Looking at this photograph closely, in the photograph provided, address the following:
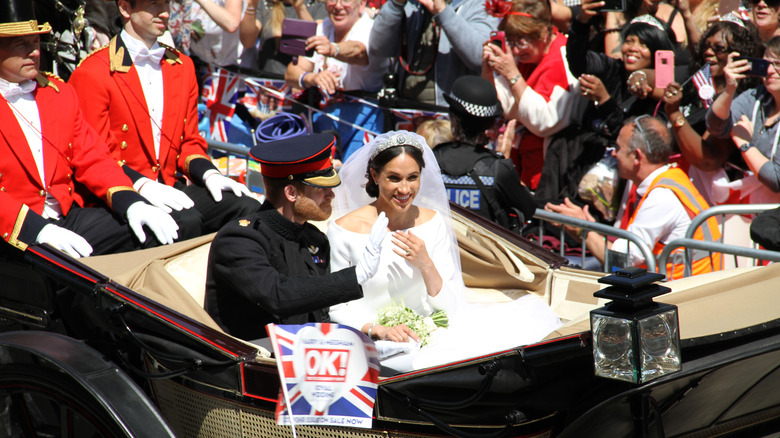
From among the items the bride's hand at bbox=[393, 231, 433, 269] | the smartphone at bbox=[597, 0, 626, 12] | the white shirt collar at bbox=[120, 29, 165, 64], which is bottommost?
the bride's hand at bbox=[393, 231, 433, 269]

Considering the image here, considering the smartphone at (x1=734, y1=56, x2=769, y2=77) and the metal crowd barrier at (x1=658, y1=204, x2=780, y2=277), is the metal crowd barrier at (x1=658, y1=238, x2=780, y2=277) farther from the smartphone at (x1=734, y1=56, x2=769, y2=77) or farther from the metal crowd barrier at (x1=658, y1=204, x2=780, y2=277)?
the smartphone at (x1=734, y1=56, x2=769, y2=77)

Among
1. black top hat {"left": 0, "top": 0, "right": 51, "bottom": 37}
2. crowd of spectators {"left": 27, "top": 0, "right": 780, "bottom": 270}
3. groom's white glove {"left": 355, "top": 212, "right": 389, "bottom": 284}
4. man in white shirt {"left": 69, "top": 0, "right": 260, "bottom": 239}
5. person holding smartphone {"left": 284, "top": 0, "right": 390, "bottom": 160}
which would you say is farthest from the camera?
person holding smartphone {"left": 284, "top": 0, "right": 390, "bottom": 160}

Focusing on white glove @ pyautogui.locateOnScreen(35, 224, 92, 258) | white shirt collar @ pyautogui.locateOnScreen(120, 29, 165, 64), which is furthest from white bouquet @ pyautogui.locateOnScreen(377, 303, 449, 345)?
white shirt collar @ pyautogui.locateOnScreen(120, 29, 165, 64)

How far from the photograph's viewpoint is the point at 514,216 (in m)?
4.66

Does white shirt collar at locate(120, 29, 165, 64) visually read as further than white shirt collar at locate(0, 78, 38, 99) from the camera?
Yes

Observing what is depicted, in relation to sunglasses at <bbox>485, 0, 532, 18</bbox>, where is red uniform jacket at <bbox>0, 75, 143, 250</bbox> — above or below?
below

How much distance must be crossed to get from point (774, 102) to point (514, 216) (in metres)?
1.67

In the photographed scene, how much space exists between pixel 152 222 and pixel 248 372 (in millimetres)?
1371

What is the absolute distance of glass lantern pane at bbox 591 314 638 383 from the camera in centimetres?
212

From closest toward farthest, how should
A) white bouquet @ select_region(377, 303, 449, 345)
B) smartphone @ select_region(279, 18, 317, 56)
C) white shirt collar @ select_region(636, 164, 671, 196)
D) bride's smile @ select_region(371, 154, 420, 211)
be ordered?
white bouquet @ select_region(377, 303, 449, 345), bride's smile @ select_region(371, 154, 420, 211), white shirt collar @ select_region(636, 164, 671, 196), smartphone @ select_region(279, 18, 317, 56)

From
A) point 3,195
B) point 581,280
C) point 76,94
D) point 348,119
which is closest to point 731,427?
point 581,280

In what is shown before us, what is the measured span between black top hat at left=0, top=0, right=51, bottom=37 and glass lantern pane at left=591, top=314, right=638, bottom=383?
2.85 metres

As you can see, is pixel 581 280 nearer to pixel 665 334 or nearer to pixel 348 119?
pixel 665 334

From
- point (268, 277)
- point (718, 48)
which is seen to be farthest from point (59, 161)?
point (718, 48)
